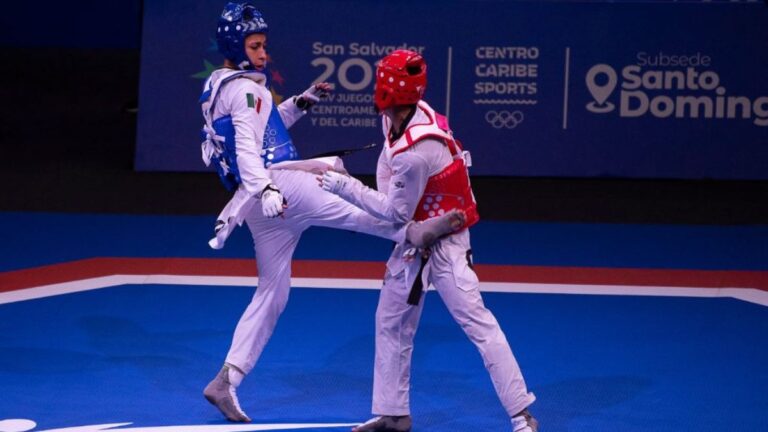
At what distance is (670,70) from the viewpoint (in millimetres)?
12953

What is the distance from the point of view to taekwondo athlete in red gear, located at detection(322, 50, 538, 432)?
5484mm

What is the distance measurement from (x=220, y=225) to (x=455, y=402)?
1.60 metres

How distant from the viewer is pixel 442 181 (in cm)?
562

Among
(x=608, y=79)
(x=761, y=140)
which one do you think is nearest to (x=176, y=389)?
(x=608, y=79)

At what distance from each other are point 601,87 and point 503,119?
1.13 m

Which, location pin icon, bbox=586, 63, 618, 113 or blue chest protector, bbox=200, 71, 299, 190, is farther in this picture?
location pin icon, bbox=586, 63, 618, 113

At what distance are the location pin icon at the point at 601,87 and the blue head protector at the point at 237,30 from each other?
7.57 m

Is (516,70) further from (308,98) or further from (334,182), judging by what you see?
(334,182)

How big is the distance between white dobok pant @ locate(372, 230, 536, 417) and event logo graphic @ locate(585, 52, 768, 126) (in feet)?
25.3

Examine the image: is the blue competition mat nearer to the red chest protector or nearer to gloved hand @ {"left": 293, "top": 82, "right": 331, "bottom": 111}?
the red chest protector

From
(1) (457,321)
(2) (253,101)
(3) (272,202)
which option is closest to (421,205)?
(1) (457,321)

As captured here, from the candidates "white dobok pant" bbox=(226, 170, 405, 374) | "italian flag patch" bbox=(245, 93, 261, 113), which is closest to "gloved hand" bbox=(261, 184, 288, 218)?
"white dobok pant" bbox=(226, 170, 405, 374)

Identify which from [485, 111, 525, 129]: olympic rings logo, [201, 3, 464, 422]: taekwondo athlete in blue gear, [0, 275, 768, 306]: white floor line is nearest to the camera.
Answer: [201, 3, 464, 422]: taekwondo athlete in blue gear

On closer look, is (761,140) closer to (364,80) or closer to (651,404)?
(364,80)
